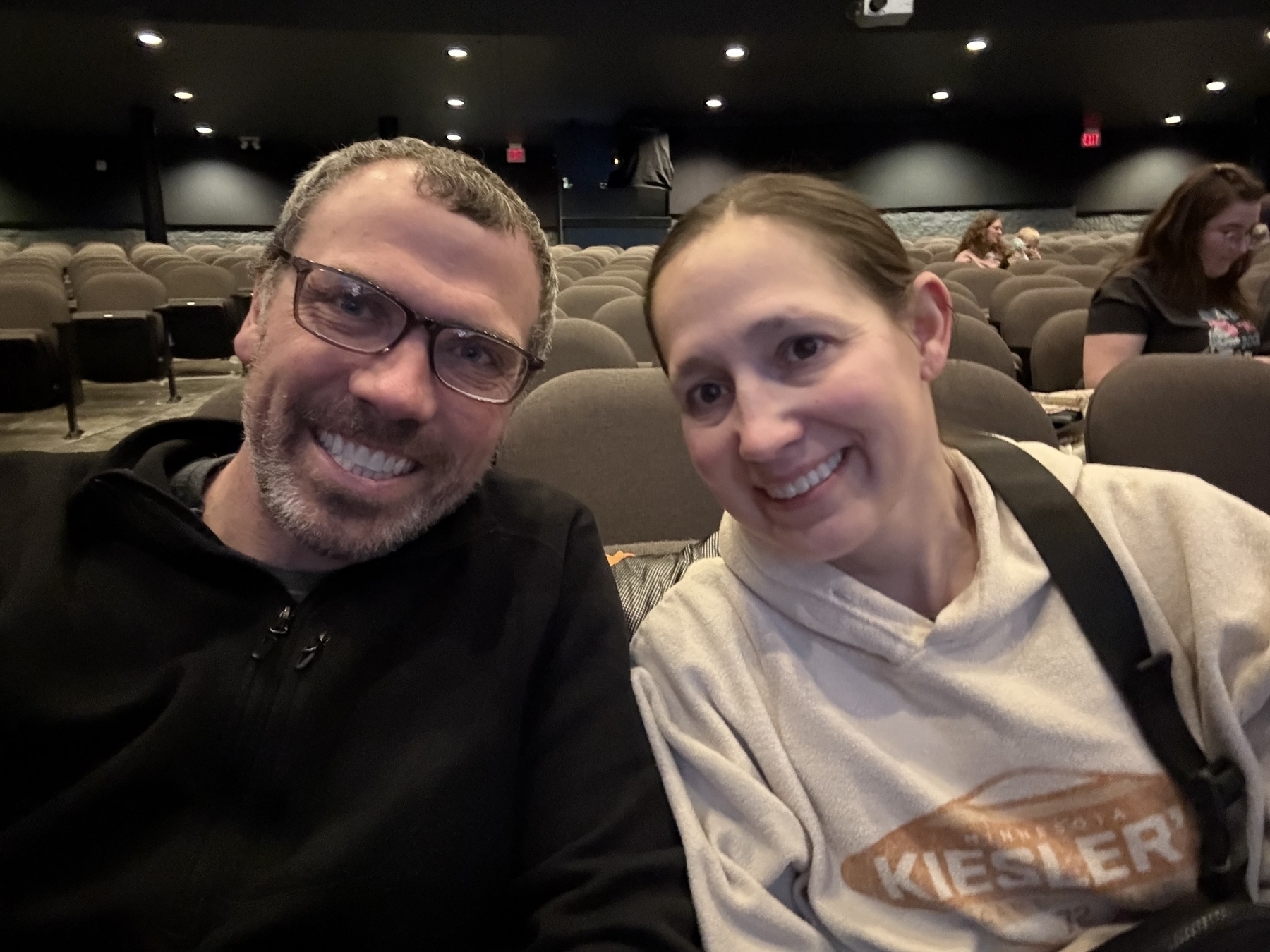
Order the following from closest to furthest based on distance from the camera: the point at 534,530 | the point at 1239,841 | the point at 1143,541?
1. the point at 1239,841
2. the point at 1143,541
3. the point at 534,530

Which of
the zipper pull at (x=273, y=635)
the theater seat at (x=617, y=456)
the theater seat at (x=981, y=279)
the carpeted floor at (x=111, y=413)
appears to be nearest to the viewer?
the zipper pull at (x=273, y=635)

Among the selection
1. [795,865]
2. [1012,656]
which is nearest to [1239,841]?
[1012,656]

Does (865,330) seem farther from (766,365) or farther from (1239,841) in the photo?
(1239,841)

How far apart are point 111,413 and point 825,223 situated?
6185 mm

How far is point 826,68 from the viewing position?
34.3 feet

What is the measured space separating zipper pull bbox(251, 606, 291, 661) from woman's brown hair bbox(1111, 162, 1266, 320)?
2830mm

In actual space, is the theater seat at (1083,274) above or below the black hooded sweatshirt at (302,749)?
above

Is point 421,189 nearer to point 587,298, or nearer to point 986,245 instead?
point 587,298

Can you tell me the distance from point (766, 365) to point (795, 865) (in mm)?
531

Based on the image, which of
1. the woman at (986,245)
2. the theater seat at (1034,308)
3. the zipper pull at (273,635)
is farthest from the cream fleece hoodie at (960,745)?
the woman at (986,245)

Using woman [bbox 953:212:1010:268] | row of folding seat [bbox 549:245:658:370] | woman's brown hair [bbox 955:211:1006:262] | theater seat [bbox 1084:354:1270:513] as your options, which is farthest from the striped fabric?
woman's brown hair [bbox 955:211:1006:262]

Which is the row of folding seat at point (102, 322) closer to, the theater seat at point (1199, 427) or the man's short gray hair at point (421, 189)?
the man's short gray hair at point (421, 189)

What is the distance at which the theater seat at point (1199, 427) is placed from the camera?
139 centimetres

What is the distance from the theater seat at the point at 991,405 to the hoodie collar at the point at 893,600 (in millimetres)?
581
